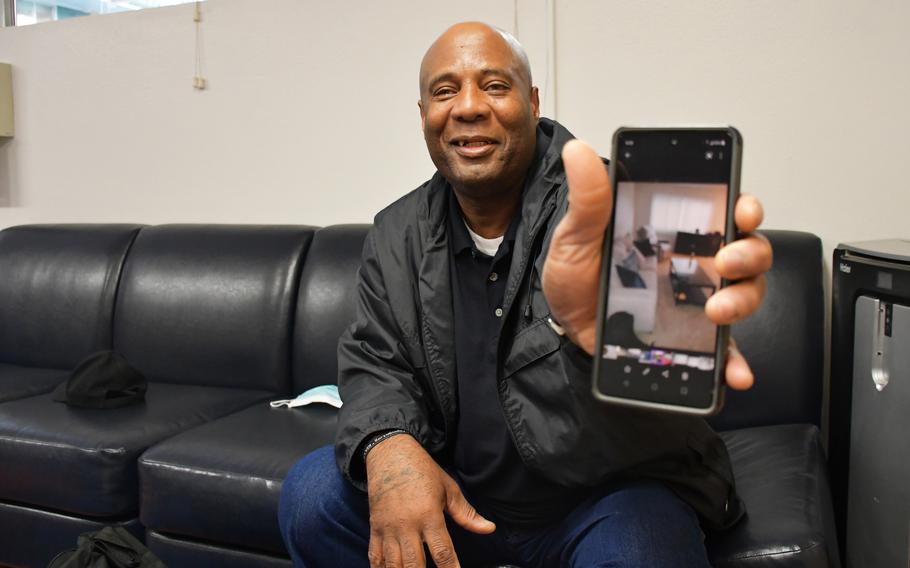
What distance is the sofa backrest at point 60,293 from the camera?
2342mm

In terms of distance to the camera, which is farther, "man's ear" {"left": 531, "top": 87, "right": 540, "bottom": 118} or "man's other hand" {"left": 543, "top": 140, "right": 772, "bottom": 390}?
"man's ear" {"left": 531, "top": 87, "right": 540, "bottom": 118}

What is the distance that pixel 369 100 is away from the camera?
231 centimetres

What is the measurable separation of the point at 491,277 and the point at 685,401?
0.53m

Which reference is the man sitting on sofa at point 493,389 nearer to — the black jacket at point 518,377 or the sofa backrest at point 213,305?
the black jacket at point 518,377

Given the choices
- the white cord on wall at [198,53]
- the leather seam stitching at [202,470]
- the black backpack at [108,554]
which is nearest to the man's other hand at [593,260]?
the leather seam stitching at [202,470]

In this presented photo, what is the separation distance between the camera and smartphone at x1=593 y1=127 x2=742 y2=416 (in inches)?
31.6

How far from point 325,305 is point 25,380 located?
3.00 ft

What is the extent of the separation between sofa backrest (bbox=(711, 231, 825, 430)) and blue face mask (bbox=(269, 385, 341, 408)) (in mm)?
890

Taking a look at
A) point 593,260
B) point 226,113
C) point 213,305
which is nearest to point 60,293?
point 213,305

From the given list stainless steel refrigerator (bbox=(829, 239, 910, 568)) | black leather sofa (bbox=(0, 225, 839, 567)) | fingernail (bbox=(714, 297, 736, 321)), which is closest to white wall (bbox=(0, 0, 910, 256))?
black leather sofa (bbox=(0, 225, 839, 567))

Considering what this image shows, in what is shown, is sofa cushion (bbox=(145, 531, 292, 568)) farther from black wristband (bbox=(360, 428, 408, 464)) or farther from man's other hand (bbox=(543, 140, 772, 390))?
man's other hand (bbox=(543, 140, 772, 390))

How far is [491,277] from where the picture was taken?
1.28 meters

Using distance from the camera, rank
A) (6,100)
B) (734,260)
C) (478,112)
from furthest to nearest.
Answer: (6,100) < (478,112) < (734,260)

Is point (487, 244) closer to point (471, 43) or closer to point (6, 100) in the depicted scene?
point (471, 43)
